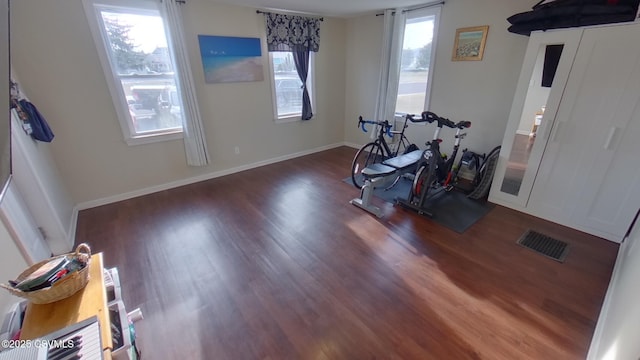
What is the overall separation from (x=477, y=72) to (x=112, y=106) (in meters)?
4.56

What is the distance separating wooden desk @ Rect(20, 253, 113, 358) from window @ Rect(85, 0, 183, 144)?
2.69 meters

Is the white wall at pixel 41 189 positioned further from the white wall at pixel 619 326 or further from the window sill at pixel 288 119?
the white wall at pixel 619 326

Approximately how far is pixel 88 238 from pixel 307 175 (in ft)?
8.73

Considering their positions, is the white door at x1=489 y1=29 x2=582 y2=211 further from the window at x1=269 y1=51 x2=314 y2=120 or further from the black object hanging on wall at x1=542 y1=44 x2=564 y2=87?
the window at x1=269 y1=51 x2=314 y2=120

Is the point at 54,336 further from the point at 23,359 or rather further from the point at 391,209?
the point at 391,209

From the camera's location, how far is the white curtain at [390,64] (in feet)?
12.8

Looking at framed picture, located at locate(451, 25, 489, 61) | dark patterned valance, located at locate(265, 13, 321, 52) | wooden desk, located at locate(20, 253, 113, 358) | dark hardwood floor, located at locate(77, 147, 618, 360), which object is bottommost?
dark hardwood floor, located at locate(77, 147, 618, 360)

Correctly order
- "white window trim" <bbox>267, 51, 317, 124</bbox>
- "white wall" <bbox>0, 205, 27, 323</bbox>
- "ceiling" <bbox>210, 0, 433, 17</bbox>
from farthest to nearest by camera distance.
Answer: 1. "white window trim" <bbox>267, 51, 317, 124</bbox>
2. "ceiling" <bbox>210, 0, 433, 17</bbox>
3. "white wall" <bbox>0, 205, 27, 323</bbox>

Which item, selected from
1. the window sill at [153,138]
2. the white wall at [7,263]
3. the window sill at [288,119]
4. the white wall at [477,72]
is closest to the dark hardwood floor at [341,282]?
the white wall at [7,263]

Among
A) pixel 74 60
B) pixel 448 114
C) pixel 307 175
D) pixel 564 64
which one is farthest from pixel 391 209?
pixel 74 60

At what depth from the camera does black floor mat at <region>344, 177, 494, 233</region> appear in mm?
2744

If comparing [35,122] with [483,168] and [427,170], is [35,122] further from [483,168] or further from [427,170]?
[483,168]

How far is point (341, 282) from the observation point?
1995 millimetres

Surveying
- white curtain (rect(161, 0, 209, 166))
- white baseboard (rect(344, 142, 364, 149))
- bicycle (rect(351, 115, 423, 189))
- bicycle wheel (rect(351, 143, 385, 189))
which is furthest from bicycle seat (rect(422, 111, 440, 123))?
white curtain (rect(161, 0, 209, 166))
